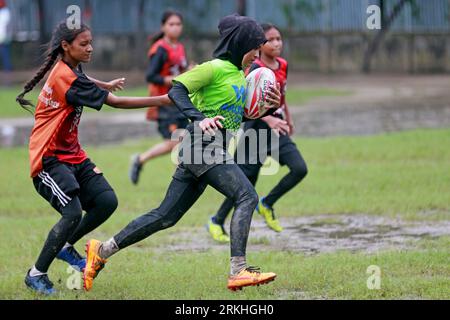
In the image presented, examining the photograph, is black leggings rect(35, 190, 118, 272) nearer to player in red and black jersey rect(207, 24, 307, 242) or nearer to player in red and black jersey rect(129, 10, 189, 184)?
player in red and black jersey rect(207, 24, 307, 242)

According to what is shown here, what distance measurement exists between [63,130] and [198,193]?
39.3 inches

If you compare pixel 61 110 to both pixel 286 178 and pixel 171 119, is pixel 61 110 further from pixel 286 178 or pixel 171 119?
pixel 171 119

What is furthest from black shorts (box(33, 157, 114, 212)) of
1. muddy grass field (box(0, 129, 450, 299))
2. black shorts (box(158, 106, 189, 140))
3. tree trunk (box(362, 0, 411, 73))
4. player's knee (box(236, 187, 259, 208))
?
tree trunk (box(362, 0, 411, 73))

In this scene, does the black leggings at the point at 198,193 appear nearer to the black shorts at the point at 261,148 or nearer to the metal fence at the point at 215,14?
the black shorts at the point at 261,148

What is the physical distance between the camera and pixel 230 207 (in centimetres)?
867

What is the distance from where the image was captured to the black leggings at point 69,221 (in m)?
6.46

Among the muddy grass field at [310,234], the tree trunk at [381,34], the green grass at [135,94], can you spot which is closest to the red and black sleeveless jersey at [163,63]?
the muddy grass field at [310,234]

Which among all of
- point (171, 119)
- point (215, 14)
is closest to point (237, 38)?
point (171, 119)

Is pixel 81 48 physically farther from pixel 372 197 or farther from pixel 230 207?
pixel 372 197

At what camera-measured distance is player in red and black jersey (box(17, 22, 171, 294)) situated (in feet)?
20.9

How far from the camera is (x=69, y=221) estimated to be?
254 inches

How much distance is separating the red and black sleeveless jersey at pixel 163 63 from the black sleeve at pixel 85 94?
501 cm

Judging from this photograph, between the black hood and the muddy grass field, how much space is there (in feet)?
5.14

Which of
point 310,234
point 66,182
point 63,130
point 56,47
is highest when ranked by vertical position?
point 56,47
